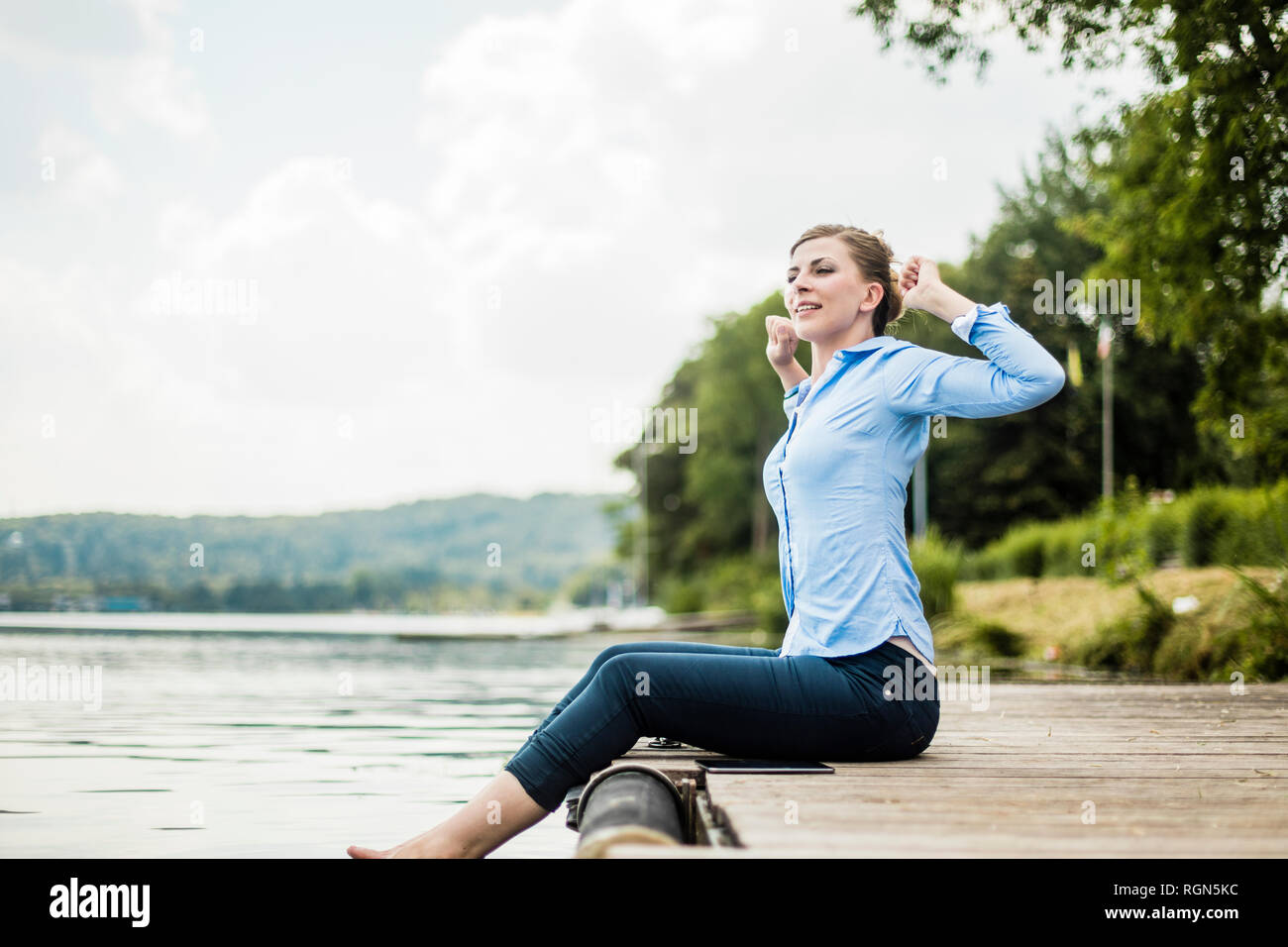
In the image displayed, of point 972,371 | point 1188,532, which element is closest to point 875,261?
point 972,371

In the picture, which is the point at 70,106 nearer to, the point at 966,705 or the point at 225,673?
the point at 225,673

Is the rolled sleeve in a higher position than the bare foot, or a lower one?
higher

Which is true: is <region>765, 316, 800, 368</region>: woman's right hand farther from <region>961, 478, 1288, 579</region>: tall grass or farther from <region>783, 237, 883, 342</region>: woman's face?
<region>961, 478, 1288, 579</region>: tall grass

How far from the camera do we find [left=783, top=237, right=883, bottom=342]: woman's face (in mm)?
3643

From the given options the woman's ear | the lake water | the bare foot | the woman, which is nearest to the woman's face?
the woman's ear

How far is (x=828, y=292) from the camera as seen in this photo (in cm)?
364

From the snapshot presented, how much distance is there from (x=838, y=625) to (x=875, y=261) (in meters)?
1.13

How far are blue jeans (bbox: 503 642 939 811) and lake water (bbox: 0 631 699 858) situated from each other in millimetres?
1663

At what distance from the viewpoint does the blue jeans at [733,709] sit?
10.1 ft

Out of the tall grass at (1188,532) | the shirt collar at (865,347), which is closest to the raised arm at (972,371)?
the shirt collar at (865,347)

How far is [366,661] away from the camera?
70.3ft

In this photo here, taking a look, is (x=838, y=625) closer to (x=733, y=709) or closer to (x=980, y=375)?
(x=733, y=709)
